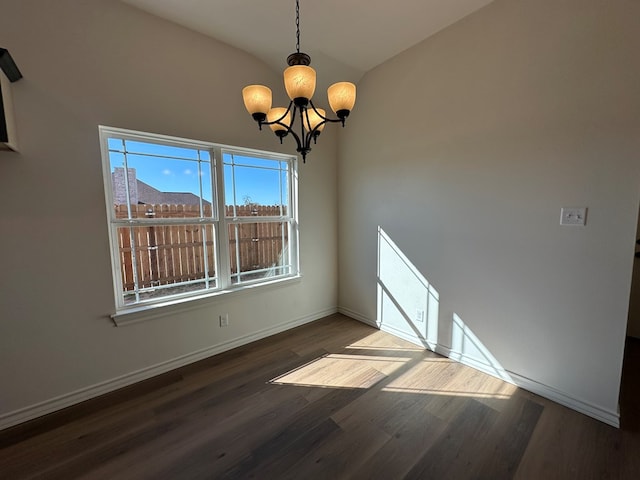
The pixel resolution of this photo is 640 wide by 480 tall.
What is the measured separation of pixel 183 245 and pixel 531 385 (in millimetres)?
3103

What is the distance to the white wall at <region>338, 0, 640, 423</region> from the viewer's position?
1635mm

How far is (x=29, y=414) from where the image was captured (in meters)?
1.82

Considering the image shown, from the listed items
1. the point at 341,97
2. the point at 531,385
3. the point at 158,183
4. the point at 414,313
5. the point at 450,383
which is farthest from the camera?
the point at 414,313

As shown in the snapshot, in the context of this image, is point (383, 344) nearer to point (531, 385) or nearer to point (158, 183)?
point (531, 385)

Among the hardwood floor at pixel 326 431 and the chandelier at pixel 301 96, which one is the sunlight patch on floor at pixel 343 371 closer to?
the hardwood floor at pixel 326 431

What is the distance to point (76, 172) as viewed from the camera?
189 centimetres

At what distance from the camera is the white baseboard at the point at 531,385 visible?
1.75m

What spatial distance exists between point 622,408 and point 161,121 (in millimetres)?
4014

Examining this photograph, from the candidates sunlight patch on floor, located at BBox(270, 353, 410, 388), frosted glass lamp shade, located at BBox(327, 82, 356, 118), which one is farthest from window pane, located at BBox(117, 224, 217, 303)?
frosted glass lamp shade, located at BBox(327, 82, 356, 118)

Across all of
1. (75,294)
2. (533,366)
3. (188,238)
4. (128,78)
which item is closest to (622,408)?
(533,366)

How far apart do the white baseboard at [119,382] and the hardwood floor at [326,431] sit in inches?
2.4

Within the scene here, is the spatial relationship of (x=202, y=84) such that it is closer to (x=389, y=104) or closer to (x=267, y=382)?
(x=389, y=104)

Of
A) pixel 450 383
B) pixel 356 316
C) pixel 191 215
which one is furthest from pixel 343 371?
pixel 191 215

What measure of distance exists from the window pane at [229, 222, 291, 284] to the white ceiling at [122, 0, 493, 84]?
1.72m
